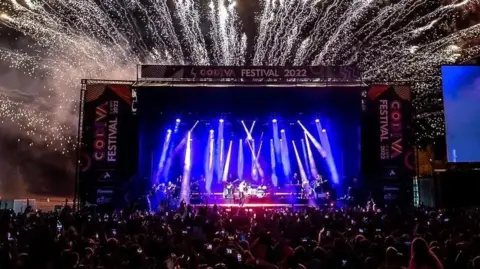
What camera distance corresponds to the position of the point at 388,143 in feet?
73.8

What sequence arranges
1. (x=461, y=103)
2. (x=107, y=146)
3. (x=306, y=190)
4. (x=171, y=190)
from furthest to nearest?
1. (x=306, y=190)
2. (x=171, y=190)
3. (x=461, y=103)
4. (x=107, y=146)

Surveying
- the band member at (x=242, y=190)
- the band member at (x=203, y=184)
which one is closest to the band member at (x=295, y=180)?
the band member at (x=242, y=190)

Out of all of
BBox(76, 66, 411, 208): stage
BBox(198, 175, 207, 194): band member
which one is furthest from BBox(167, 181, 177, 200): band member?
BBox(198, 175, 207, 194): band member

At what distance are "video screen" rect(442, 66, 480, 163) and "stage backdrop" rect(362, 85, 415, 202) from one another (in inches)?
61.0

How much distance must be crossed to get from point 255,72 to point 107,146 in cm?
686

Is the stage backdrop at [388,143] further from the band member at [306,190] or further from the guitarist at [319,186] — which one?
the band member at [306,190]

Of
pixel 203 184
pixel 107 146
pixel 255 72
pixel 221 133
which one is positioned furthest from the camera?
pixel 221 133

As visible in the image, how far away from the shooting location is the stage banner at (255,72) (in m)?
22.4

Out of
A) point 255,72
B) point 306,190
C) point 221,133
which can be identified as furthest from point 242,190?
point 255,72

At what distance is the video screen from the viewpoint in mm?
22125

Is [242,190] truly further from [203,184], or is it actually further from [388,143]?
[388,143]

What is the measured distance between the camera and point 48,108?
114 ft

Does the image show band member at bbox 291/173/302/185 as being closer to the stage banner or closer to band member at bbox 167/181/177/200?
band member at bbox 167/181/177/200

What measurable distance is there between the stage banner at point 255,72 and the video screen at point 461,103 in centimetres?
380
